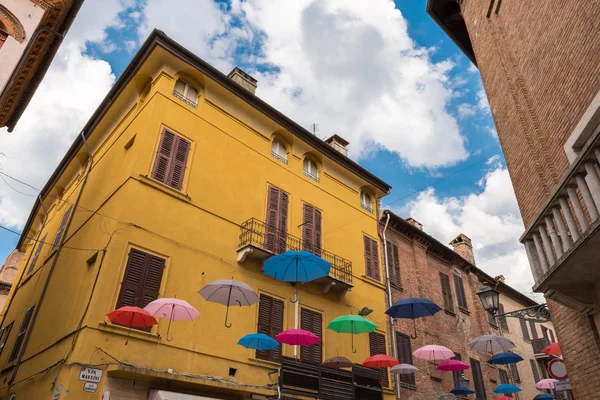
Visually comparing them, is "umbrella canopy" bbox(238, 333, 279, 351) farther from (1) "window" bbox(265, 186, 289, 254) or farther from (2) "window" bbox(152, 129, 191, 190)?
(2) "window" bbox(152, 129, 191, 190)

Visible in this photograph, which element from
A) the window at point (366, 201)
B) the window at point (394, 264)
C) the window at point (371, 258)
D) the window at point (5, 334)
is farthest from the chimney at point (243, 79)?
the window at point (5, 334)

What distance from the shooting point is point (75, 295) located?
1113 centimetres

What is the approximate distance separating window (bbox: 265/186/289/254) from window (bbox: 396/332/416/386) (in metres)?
6.69

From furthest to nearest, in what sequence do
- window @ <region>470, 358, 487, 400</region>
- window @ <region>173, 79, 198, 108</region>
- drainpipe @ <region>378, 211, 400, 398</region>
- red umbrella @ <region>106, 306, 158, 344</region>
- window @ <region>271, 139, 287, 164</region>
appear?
1. window @ <region>470, 358, 487, 400</region>
2. window @ <region>271, 139, 287, 164</region>
3. drainpipe @ <region>378, 211, 400, 398</region>
4. window @ <region>173, 79, 198, 108</region>
5. red umbrella @ <region>106, 306, 158, 344</region>

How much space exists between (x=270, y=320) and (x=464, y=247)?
19.0 m

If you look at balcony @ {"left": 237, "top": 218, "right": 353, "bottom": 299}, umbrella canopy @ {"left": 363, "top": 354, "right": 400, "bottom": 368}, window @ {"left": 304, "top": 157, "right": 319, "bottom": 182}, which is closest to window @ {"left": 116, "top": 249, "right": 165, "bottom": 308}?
balcony @ {"left": 237, "top": 218, "right": 353, "bottom": 299}

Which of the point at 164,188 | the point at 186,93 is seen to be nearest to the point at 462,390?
the point at 164,188

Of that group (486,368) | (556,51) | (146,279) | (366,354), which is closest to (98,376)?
(146,279)

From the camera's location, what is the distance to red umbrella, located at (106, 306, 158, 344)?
9016 millimetres

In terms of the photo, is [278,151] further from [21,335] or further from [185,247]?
[21,335]

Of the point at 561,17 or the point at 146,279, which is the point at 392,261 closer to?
the point at 146,279

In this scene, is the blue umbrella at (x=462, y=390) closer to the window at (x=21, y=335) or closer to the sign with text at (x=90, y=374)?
the sign with text at (x=90, y=374)

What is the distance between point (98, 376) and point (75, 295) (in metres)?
2.70

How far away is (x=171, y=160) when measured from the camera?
12719mm
